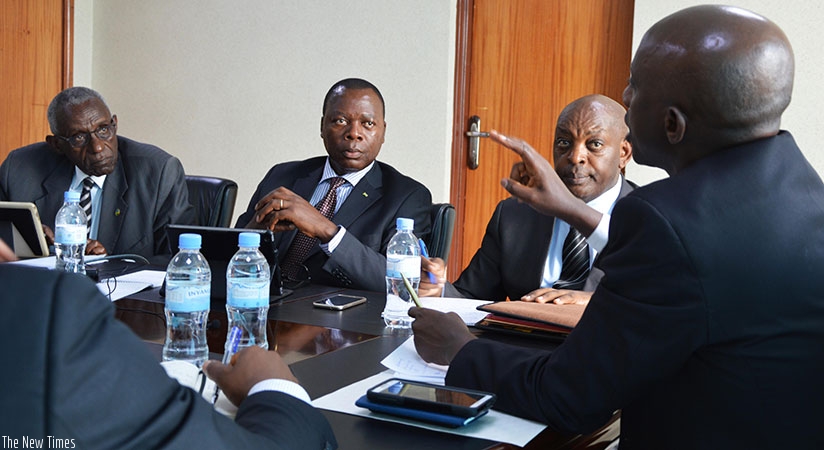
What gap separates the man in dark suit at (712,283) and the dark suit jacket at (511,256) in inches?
53.4

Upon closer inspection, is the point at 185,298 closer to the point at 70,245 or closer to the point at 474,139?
the point at 70,245

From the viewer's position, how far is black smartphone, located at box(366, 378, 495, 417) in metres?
1.21

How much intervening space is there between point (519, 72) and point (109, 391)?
12.9 feet

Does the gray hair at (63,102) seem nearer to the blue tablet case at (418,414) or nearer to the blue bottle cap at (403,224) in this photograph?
the blue bottle cap at (403,224)

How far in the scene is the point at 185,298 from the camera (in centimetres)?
154

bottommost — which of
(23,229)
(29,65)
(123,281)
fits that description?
(123,281)

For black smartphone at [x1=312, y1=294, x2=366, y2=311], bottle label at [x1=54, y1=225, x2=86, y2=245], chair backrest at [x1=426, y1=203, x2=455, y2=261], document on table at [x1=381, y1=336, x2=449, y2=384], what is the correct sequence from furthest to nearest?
chair backrest at [x1=426, y1=203, x2=455, y2=261], bottle label at [x1=54, y1=225, x2=86, y2=245], black smartphone at [x1=312, y1=294, x2=366, y2=311], document on table at [x1=381, y1=336, x2=449, y2=384]

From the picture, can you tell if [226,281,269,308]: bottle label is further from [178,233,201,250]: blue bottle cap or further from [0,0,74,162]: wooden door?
[0,0,74,162]: wooden door

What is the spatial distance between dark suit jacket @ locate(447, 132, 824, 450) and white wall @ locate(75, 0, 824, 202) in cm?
268

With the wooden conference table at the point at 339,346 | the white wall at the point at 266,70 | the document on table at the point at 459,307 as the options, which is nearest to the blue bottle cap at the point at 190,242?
the wooden conference table at the point at 339,346

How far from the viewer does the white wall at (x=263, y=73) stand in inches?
179

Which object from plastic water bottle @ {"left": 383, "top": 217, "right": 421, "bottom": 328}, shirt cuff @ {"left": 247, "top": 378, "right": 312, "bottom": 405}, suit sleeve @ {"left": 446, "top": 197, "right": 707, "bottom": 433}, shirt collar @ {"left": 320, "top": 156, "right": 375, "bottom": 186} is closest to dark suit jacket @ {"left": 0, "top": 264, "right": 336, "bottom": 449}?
shirt cuff @ {"left": 247, "top": 378, "right": 312, "bottom": 405}

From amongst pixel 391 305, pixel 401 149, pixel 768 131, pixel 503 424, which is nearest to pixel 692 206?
pixel 768 131

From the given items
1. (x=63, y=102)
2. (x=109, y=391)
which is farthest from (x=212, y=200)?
(x=109, y=391)
